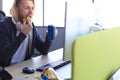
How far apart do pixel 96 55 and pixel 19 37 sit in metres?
0.86

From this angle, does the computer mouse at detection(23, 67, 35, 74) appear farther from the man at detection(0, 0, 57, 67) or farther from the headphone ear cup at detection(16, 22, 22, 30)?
the headphone ear cup at detection(16, 22, 22, 30)

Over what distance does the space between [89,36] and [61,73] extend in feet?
2.21

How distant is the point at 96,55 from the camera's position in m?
0.83

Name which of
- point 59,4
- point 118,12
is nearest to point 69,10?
point 118,12

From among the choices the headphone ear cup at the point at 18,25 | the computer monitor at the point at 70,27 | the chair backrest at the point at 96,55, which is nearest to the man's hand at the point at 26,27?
the headphone ear cup at the point at 18,25

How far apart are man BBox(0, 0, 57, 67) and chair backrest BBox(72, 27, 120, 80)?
0.79 m

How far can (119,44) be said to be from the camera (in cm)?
98

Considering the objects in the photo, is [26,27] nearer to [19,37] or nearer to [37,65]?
[19,37]

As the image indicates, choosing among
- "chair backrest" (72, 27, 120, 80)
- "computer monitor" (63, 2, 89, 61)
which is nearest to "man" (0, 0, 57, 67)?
"computer monitor" (63, 2, 89, 61)

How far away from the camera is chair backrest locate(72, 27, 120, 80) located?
734 mm

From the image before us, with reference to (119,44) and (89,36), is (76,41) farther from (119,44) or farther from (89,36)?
(119,44)

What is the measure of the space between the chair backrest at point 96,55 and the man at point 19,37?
31.2 inches

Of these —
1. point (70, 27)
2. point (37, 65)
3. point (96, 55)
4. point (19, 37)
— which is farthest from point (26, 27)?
point (96, 55)

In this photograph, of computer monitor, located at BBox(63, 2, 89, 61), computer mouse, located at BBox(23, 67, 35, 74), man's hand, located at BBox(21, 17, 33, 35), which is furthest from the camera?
man's hand, located at BBox(21, 17, 33, 35)
